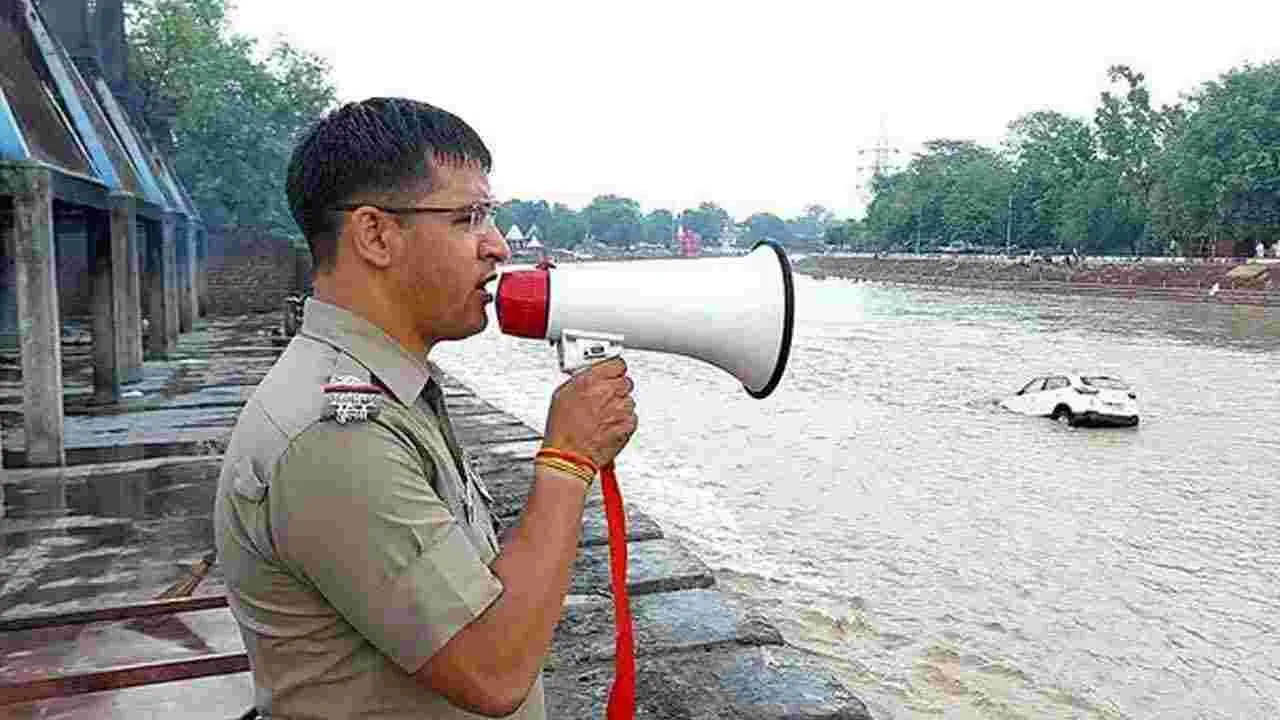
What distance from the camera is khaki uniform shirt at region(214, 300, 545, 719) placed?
50.3 inches

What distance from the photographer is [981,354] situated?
29.2 meters

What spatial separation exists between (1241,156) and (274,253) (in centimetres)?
4152

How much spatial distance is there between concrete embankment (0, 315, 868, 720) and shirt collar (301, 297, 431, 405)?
109 inches

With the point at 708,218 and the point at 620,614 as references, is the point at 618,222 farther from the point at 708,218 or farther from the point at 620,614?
the point at 620,614

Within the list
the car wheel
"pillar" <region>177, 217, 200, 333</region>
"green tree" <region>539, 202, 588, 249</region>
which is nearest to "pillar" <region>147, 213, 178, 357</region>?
"pillar" <region>177, 217, 200, 333</region>

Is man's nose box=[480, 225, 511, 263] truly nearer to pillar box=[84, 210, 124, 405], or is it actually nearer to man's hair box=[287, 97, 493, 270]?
man's hair box=[287, 97, 493, 270]

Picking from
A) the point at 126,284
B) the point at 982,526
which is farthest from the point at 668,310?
the point at 126,284

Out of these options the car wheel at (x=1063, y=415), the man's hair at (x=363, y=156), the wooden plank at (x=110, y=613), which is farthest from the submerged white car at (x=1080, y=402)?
the man's hair at (x=363, y=156)

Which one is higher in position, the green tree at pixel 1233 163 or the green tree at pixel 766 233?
the green tree at pixel 1233 163

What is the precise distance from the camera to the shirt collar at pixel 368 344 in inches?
57.7

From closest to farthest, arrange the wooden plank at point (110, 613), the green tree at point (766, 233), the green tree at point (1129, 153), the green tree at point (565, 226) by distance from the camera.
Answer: the green tree at point (766, 233) < the wooden plank at point (110, 613) < the green tree at point (1129, 153) < the green tree at point (565, 226)

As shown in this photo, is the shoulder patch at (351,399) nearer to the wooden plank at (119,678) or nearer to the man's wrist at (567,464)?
the man's wrist at (567,464)

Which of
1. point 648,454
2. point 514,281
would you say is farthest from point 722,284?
point 648,454

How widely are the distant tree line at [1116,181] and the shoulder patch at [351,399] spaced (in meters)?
55.1
